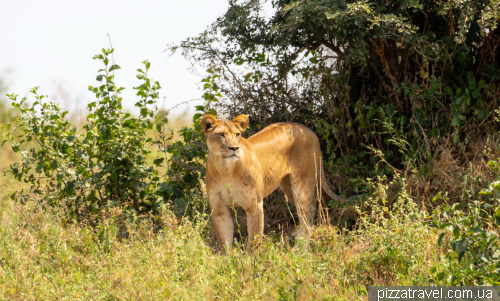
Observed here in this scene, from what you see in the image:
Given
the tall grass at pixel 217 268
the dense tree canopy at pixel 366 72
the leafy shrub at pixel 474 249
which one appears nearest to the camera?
the leafy shrub at pixel 474 249

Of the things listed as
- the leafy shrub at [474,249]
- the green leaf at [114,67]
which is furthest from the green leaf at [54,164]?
the leafy shrub at [474,249]

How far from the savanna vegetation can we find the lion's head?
2.04 feet

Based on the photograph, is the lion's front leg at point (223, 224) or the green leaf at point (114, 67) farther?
the green leaf at point (114, 67)

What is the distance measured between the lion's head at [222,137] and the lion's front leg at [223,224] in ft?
2.09

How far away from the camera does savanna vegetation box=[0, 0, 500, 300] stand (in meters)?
4.73

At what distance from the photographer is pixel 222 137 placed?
4.82 meters

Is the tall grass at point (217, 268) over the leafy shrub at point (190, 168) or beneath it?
beneath

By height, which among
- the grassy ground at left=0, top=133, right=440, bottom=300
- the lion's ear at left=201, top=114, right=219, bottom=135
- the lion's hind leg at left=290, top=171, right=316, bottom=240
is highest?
the lion's ear at left=201, top=114, right=219, bottom=135

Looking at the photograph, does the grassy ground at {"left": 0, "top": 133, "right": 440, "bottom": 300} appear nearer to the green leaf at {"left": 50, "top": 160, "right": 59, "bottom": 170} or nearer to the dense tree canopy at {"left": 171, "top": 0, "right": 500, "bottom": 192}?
the green leaf at {"left": 50, "top": 160, "right": 59, "bottom": 170}

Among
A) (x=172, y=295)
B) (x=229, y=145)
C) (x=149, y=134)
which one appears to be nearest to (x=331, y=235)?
(x=229, y=145)

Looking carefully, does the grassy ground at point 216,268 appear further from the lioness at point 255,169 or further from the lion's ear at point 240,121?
the lion's ear at point 240,121

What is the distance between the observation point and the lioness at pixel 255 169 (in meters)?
4.88

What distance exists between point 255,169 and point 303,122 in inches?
72.5

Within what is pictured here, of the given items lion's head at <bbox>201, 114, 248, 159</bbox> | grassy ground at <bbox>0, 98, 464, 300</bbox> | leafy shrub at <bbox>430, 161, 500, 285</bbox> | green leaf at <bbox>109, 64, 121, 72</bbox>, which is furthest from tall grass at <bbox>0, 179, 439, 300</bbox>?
green leaf at <bbox>109, 64, 121, 72</bbox>
